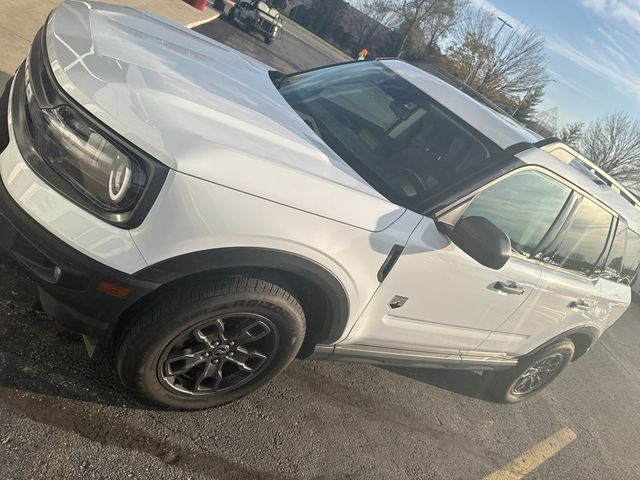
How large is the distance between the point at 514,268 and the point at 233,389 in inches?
70.1

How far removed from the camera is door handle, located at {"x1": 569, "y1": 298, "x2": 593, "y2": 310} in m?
3.94

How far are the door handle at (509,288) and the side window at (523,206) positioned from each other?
0.21 metres

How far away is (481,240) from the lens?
261 cm

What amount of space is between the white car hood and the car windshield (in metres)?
0.23

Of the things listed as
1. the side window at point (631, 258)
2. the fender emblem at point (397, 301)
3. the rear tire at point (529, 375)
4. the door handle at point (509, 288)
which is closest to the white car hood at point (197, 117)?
the fender emblem at point (397, 301)

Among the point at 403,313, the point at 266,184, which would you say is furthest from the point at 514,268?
the point at 266,184

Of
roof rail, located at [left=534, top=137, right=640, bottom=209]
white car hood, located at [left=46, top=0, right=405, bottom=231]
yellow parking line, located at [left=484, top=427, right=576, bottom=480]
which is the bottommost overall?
yellow parking line, located at [left=484, top=427, right=576, bottom=480]

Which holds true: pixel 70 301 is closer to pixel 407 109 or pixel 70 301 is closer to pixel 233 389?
pixel 233 389

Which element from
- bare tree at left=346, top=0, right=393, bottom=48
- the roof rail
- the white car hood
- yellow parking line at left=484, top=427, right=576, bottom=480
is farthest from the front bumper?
bare tree at left=346, top=0, right=393, bottom=48

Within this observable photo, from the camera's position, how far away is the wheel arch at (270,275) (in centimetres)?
215

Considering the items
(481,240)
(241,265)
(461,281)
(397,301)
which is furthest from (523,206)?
(241,265)

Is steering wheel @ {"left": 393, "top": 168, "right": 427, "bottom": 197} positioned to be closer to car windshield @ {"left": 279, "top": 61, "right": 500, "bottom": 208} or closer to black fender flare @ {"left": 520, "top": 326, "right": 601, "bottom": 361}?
car windshield @ {"left": 279, "top": 61, "right": 500, "bottom": 208}

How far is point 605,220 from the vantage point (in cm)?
390

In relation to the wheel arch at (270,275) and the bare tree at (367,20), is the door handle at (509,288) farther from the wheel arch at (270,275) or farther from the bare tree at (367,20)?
the bare tree at (367,20)
